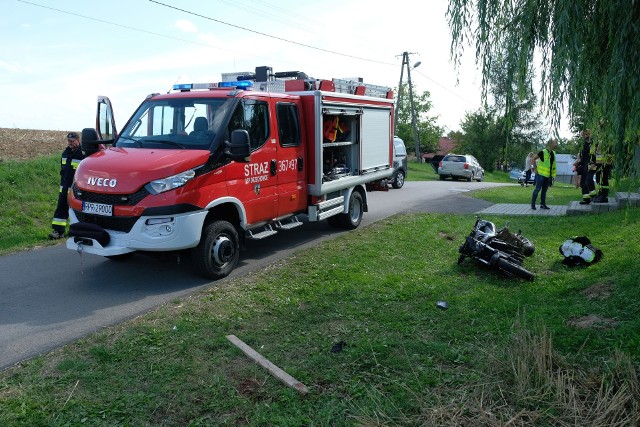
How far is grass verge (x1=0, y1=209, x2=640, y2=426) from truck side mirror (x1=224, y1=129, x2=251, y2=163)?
5.33ft

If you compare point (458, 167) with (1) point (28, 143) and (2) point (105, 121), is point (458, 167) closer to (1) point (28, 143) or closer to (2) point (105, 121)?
(1) point (28, 143)

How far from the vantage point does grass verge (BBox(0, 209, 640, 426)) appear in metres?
3.51

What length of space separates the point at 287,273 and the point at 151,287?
5.75 ft

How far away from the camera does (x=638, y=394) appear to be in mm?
3268

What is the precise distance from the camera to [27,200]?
11.6 meters

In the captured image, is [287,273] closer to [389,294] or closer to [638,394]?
[389,294]

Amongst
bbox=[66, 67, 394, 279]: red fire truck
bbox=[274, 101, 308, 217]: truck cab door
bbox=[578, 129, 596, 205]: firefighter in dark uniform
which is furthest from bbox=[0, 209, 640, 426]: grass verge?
bbox=[578, 129, 596, 205]: firefighter in dark uniform

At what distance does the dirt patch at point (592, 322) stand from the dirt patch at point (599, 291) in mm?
676

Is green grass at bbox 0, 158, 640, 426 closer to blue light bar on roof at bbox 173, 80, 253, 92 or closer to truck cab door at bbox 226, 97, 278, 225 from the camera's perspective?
truck cab door at bbox 226, 97, 278, 225

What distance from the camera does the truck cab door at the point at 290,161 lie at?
8.15 metres

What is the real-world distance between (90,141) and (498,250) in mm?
5857

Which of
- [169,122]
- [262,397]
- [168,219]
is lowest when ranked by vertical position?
[262,397]

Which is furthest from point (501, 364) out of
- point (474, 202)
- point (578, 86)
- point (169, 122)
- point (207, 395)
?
point (474, 202)

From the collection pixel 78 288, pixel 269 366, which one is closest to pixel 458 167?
pixel 78 288
